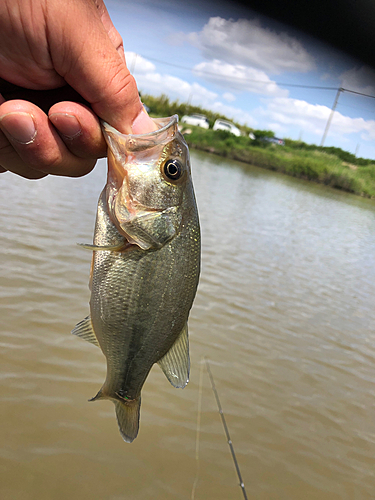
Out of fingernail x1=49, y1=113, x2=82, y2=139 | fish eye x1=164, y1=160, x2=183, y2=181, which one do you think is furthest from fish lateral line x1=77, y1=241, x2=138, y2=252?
fingernail x1=49, y1=113, x2=82, y2=139

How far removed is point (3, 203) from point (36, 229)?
127 cm

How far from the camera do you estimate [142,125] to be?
70.4 inches

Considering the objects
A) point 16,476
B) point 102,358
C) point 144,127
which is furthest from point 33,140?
point 102,358

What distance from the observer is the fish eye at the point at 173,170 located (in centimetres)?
181

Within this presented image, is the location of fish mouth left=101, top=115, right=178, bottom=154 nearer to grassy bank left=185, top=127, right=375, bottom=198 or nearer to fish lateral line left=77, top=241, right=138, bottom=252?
fish lateral line left=77, top=241, right=138, bottom=252

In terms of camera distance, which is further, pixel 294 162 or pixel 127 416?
pixel 294 162

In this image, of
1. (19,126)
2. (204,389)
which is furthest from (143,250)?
(204,389)

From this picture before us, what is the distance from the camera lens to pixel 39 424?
10.1 ft

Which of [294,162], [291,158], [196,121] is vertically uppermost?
[196,121]

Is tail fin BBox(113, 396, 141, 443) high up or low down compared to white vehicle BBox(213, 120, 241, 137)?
down

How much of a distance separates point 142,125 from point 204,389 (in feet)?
10.1

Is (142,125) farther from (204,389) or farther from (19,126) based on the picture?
(204,389)

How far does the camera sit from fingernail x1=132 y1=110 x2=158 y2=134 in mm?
1761

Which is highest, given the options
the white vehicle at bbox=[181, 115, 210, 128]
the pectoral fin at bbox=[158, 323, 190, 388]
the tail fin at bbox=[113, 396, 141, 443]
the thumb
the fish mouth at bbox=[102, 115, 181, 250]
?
the white vehicle at bbox=[181, 115, 210, 128]
